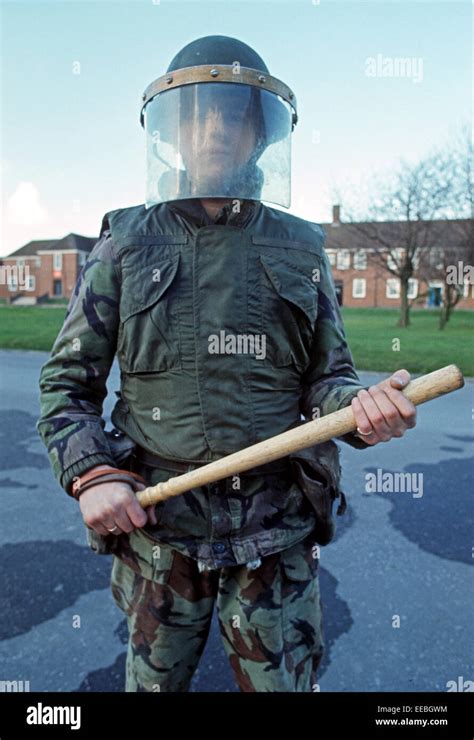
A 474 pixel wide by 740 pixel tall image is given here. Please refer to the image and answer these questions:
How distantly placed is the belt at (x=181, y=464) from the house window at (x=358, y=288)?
48.4 metres

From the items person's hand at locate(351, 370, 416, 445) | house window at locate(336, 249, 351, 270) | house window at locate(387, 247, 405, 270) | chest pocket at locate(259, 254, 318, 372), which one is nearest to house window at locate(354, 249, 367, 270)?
house window at locate(336, 249, 351, 270)

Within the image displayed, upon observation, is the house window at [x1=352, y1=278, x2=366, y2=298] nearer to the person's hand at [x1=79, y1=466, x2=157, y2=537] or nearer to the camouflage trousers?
the camouflage trousers

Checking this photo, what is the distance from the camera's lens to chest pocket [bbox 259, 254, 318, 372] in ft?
5.12

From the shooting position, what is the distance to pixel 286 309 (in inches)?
62.0

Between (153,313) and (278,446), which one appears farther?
(153,313)

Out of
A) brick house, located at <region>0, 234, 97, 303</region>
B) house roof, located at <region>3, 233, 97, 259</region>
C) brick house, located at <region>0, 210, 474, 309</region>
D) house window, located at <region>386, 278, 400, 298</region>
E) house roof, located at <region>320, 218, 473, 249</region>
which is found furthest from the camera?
house roof, located at <region>3, 233, 97, 259</region>

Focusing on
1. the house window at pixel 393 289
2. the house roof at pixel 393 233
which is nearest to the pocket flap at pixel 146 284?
the house roof at pixel 393 233

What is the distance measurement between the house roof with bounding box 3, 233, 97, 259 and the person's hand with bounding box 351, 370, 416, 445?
56.4 metres

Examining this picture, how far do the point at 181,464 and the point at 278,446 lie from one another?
31 centimetres

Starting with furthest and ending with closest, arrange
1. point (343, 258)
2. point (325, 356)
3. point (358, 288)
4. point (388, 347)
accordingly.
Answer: point (358, 288) < point (343, 258) < point (388, 347) < point (325, 356)

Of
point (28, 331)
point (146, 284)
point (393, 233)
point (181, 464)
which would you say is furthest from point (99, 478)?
point (393, 233)

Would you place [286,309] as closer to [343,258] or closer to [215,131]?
[215,131]
